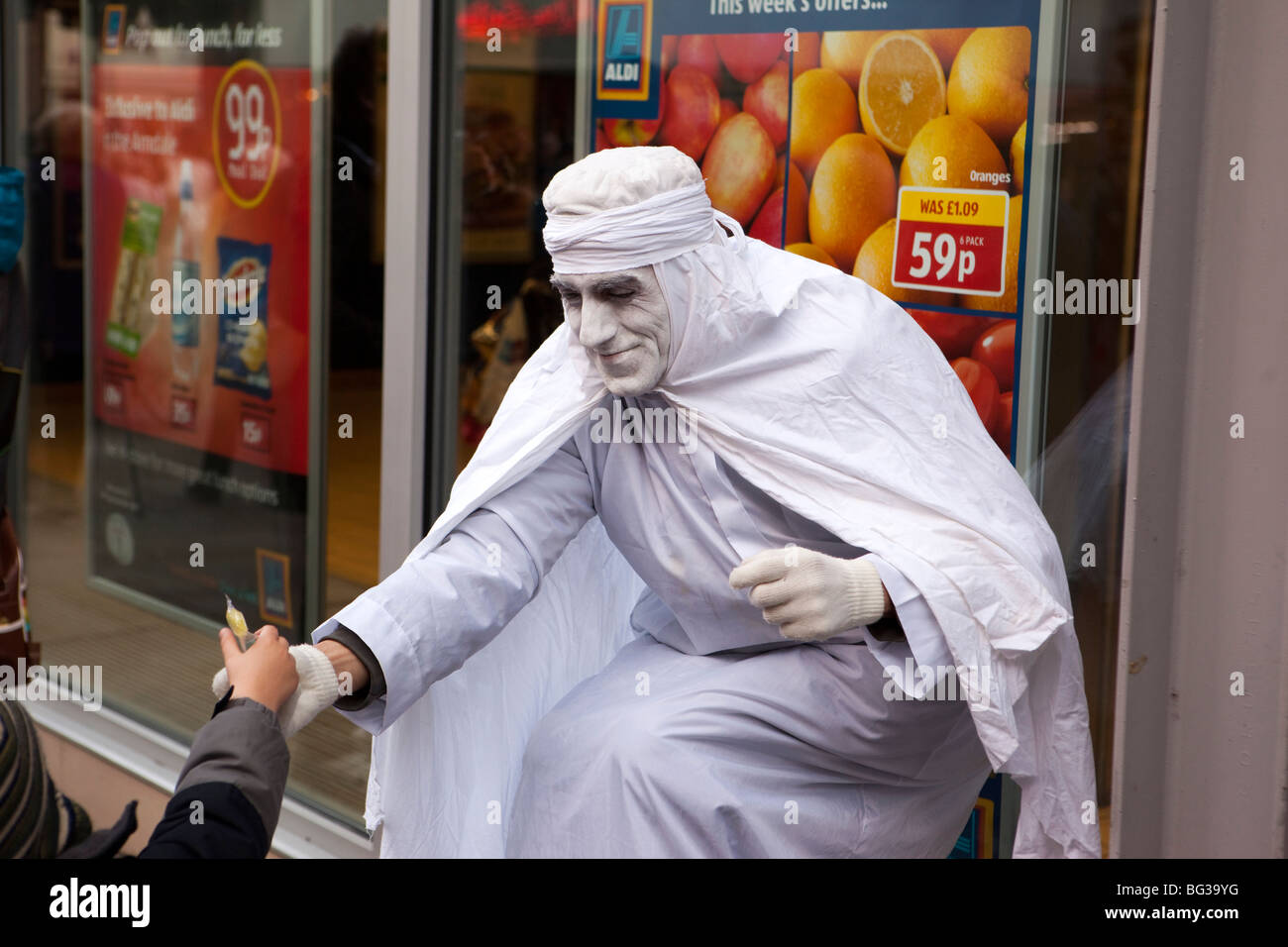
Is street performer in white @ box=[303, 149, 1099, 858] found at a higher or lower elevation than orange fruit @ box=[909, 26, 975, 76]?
lower

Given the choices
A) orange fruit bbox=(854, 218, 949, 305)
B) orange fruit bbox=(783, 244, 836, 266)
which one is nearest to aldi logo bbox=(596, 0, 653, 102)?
orange fruit bbox=(783, 244, 836, 266)

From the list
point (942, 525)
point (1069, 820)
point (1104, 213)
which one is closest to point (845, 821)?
point (1069, 820)

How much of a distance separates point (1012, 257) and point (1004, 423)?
324 mm

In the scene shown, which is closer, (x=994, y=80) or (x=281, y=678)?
(x=281, y=678)

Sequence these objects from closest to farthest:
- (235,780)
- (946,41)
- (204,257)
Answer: (235,780) < (946,41) < (204,257)

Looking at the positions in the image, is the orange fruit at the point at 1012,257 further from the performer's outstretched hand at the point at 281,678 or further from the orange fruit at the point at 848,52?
the performer's outstretched hand at the point at 281,678

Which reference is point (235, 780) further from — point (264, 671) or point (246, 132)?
point (246, 132)

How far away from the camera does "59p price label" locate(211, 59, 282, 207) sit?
4.60 metres

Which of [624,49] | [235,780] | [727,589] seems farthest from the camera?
[624,49]

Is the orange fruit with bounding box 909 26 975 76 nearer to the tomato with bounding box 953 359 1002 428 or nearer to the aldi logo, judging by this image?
the tomato with bounding box 953 359 1002 428

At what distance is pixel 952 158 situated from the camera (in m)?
3.06
